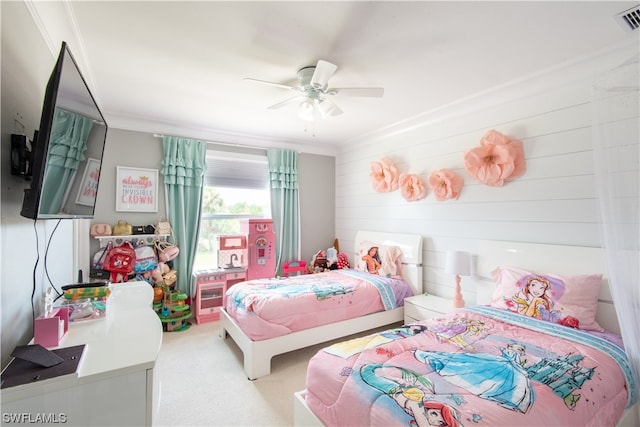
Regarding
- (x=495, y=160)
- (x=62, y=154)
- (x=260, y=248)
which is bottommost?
(x=260, y=248)

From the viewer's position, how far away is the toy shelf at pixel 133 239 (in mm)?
3191

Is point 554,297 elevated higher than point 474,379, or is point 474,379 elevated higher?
point 554,297

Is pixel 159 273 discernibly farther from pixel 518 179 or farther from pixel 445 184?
pixel 518 179

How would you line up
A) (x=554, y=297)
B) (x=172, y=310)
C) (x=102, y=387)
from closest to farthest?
1. (x=102, y=387)
2. (x=554, y=297)
3. (x=172, y=310)

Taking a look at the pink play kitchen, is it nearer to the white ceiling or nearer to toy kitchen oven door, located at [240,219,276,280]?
toy kitchen oven door, located at [240,219,276,280]

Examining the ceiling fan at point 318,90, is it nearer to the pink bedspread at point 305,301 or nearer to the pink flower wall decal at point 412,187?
Answer: the pink flower wall decal at point 412,187

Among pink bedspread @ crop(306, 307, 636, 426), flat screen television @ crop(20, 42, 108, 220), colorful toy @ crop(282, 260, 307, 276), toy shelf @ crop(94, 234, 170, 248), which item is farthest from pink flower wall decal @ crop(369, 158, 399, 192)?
flat screen television @ crop(20, 42, 108, 220)

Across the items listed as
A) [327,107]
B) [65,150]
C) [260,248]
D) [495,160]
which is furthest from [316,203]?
[65,150]

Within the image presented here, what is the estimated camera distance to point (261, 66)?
7.35ft

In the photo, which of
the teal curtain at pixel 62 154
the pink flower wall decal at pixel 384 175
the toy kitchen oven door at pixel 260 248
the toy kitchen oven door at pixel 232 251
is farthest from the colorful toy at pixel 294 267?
the teal curtain at pixel 62 154

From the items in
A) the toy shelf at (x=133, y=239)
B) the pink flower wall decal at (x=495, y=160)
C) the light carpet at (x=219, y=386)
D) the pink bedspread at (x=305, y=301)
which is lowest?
the light carpet at (x=219, y=386)

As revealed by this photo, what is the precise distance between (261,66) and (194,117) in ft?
5.15

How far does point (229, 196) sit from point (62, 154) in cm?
294

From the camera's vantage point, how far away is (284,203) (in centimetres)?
435
